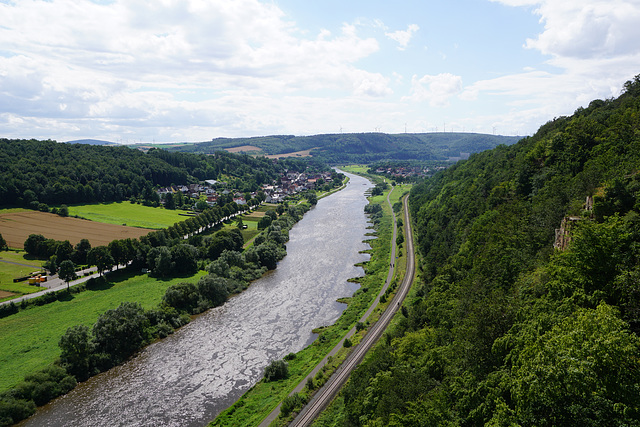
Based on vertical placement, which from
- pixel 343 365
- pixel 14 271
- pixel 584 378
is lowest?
pixel 343 365

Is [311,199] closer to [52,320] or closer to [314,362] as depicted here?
[52,320]

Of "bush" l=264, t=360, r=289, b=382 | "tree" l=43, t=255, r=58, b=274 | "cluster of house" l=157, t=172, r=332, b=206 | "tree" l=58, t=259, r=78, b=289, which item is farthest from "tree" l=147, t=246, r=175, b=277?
"cluster of house" l=157, t=172, r=332, b=206

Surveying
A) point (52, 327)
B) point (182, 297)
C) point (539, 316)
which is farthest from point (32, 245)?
point (539, 316)

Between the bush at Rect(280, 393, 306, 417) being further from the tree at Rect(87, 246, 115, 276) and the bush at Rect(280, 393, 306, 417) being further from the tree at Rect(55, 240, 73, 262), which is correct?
the tree at Rect(55, 240, 73, 262)

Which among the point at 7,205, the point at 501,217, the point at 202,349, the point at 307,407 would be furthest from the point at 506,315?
the point at 7,205

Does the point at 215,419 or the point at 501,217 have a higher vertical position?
the point at 501,217

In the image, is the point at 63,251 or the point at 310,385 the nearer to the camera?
the point at 310,385

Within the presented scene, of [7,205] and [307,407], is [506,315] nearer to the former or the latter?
[307,407]
